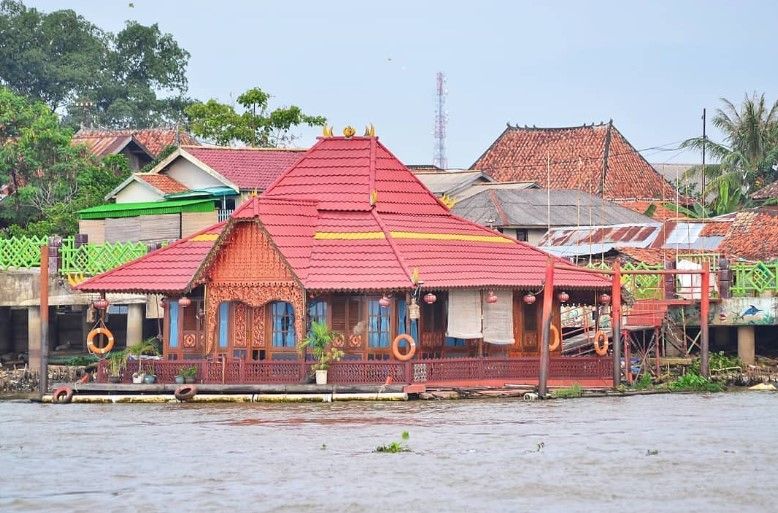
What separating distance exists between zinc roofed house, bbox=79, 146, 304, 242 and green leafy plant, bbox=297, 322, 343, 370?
540 inches

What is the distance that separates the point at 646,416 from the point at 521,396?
4138 millimetres

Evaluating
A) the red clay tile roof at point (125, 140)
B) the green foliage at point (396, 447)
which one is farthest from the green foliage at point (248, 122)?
the green foliage at point (396, 447)

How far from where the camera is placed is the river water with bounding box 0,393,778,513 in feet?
79.3

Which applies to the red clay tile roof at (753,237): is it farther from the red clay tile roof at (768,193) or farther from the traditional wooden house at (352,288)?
the traditional wooden house at (352,288)

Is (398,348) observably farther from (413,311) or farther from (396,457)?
(396,457)

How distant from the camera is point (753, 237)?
50.4 metres

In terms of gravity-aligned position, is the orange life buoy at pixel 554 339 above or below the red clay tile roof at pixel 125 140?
below

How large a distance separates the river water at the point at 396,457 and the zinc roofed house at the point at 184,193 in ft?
48.0

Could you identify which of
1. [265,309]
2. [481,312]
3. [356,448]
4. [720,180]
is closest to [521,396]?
[481,312]

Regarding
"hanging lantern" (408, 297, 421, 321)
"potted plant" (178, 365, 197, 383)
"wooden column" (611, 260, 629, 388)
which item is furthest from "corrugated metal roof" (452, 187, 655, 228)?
"potted plant" (178, 365, 197, 383)

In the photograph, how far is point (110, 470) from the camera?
1064 inches

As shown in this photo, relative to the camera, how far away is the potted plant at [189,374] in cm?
3743

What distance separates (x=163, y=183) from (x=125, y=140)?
1108 centimetres

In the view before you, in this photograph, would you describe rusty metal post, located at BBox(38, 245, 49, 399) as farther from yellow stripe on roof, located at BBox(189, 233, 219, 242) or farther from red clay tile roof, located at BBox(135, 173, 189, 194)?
red clay tile roof, located at BBox(135, 173, 189, 194)
